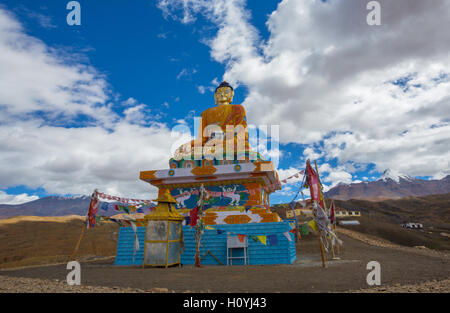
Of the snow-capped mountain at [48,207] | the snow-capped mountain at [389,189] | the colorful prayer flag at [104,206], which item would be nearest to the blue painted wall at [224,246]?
the colorful prayer flag at [104,206]

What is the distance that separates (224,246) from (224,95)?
12390 mm

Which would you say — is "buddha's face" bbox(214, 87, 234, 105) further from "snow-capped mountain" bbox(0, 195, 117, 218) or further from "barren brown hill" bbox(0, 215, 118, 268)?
"snow-capped mountain" bbox(0, 195, 117, 218)

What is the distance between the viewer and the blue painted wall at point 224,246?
12.5 metres

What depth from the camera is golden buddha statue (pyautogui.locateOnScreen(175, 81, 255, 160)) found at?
56.9 ft

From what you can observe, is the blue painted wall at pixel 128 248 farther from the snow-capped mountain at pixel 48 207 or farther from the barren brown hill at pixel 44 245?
the snow-capped mountain at pixel 48 207

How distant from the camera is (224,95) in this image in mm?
21078

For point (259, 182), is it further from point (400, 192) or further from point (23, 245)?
point (400, 192)

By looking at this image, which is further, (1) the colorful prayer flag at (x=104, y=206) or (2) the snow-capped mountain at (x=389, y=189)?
(2) the snow-capped mountain at (x=389, y=189)

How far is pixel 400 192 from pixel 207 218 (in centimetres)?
16275

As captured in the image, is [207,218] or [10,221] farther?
[10,221]

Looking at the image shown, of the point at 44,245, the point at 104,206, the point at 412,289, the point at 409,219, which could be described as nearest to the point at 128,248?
the point at 104,206

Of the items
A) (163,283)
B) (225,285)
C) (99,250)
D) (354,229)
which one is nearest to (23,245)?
(99,250)

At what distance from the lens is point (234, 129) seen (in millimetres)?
19078
